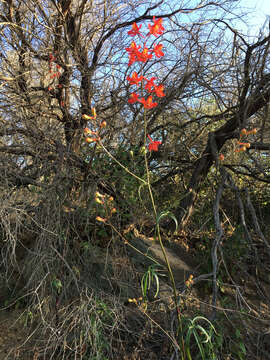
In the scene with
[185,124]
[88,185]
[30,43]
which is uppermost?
[30,43]

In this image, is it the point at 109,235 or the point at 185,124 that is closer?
the point at 109,235

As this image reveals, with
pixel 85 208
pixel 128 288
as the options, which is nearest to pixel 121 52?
pixel 85 208

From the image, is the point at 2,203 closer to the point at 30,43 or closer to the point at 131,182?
the point at 131,182

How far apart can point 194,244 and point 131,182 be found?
142 cm

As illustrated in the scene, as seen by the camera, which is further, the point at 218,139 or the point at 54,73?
the point at 54,73

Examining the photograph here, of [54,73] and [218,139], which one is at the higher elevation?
[54,73]

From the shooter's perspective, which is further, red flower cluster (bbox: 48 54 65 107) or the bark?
red flower cluster (bbox: 48 54 65 107)

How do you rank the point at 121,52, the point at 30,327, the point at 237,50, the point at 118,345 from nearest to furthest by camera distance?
the point at 118,345, the point at 30,327, the point at 237,50, the point at 121,52

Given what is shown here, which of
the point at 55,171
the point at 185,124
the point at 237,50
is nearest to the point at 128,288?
the point at 55,171

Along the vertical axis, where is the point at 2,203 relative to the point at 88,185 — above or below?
below

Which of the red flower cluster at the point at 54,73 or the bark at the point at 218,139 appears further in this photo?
the red flower cluster at the point at 54,73

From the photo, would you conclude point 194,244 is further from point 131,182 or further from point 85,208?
point 85,208

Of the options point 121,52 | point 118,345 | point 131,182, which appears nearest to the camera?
point 118,345

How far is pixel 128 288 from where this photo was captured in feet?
8.91
